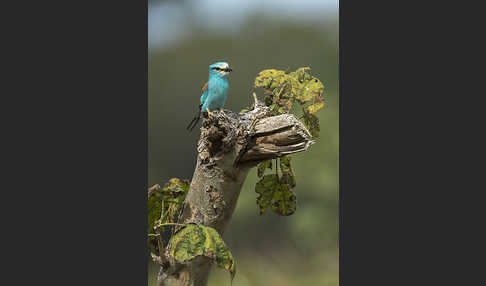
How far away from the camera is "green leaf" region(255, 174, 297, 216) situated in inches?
127

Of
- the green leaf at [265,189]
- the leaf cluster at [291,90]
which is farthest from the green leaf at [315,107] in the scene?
the green leaf at [265,189]

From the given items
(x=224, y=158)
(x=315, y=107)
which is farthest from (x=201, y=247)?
(x=315, y=107)

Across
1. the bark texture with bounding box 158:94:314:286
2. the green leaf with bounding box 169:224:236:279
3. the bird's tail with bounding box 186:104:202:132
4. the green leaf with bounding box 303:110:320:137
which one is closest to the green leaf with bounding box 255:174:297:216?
the bark texture with bounding box 158:94:314:286

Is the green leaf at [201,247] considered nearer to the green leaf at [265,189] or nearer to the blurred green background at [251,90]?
the blurred green background at [251,90]

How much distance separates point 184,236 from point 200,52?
1177 millimetres

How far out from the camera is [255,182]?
3.40 metres

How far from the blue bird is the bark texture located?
0.25ft

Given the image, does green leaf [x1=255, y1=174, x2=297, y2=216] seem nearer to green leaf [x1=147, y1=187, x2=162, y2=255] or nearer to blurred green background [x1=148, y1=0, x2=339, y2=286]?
blurred green background [x1=148, y1=0, x2=339, y2=286]

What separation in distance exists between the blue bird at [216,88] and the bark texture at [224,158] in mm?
75

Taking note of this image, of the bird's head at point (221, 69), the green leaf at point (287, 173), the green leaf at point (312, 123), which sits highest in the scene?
the bird's head at point (221, 69)

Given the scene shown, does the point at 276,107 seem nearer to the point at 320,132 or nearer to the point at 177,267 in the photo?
the point at 320,132

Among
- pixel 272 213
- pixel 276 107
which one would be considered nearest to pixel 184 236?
pixel 272 213

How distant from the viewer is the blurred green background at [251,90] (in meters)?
3.18

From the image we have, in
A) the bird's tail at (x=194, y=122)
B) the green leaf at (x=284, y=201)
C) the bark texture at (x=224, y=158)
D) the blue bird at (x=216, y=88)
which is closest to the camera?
the bark texture at (x=224, y=158)
